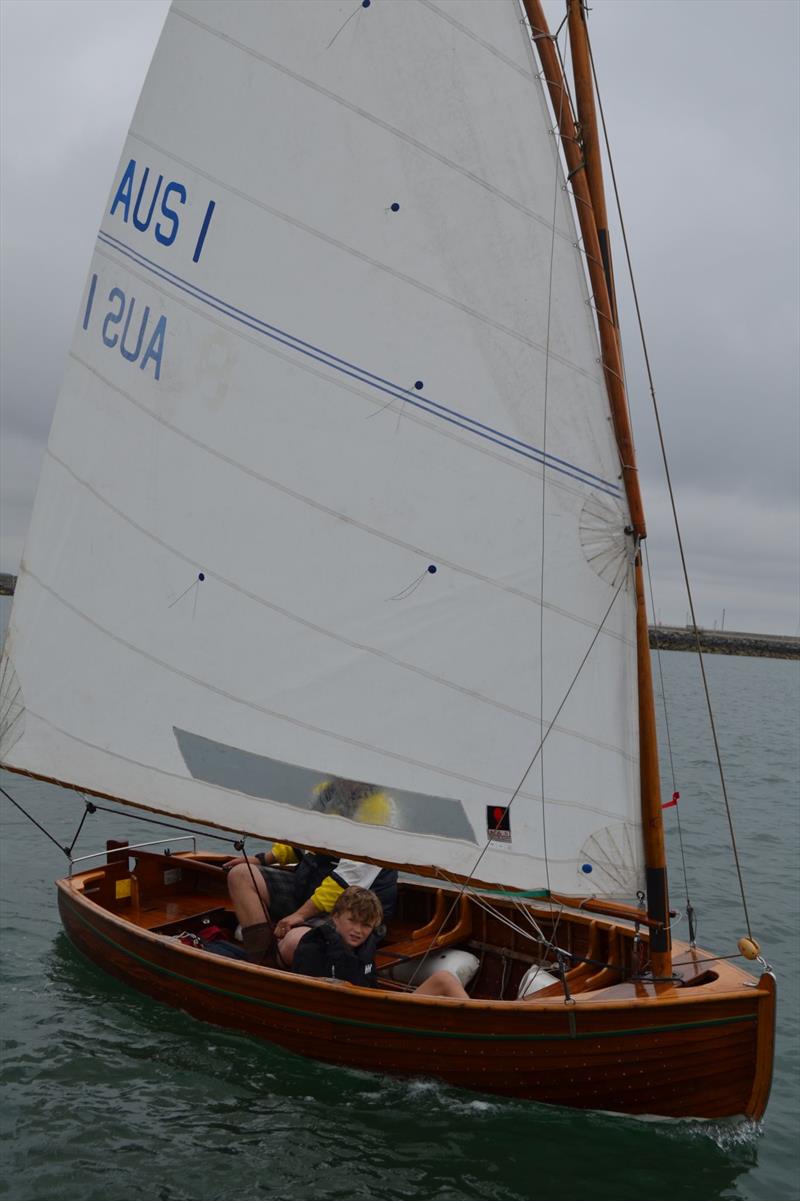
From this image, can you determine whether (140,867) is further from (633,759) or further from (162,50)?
(162,50)

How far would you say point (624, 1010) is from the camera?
5809 millimetres

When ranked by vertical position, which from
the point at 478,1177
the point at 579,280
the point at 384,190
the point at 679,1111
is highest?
the point at 384,190

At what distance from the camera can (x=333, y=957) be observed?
21.7ft

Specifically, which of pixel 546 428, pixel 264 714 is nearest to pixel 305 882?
pixel 264 714

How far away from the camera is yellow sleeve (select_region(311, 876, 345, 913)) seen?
7.45 meters

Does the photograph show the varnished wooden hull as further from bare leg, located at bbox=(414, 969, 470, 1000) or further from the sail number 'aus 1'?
the sail number 'aus 1'

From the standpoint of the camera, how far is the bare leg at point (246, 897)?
739cm

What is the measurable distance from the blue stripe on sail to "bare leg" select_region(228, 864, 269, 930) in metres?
3.60

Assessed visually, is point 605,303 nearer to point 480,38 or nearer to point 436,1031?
point 480,38

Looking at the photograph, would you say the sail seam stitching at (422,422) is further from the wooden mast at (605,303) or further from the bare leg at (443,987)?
the bare leg at (443,987)

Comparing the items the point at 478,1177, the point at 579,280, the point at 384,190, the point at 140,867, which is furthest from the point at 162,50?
the point at 478,1177

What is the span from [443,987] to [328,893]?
4.28ft

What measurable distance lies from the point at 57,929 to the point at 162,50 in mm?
7620

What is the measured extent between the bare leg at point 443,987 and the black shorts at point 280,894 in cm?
176
